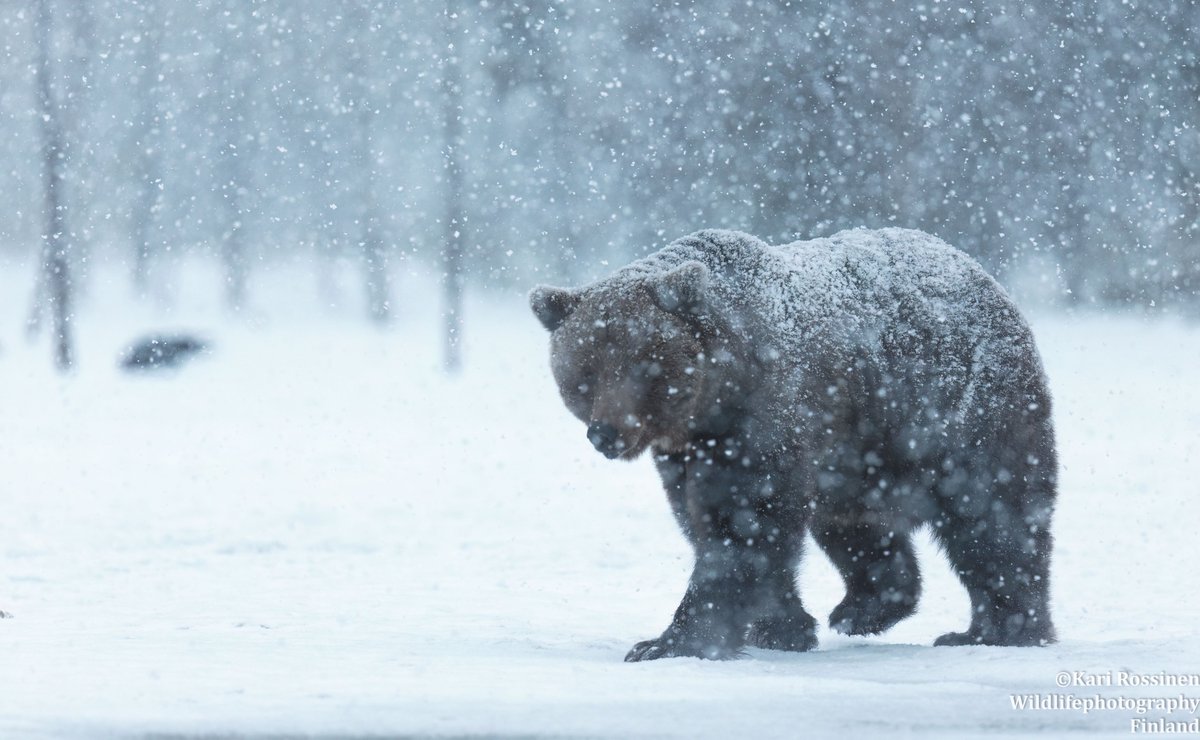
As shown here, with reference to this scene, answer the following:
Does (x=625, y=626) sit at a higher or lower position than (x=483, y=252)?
lower

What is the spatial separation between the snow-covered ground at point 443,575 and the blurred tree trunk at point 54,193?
85cm

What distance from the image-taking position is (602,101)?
1875 cm

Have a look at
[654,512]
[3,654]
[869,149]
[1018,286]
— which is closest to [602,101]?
[869,149]

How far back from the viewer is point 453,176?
20234mm

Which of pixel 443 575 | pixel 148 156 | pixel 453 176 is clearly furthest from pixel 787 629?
pixel 148 156

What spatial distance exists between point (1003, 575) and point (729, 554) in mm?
1264

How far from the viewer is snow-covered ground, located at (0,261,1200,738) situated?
143 inches

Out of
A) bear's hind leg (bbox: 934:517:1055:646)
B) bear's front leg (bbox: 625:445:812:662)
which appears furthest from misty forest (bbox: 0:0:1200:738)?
bear's hind leg (bbox: 934:517:1055:646)

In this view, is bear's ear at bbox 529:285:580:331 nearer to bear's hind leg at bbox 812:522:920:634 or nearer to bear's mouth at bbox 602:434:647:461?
bear's mouth at bbox 602:434:647:461

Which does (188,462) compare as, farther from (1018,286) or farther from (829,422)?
(1018,286)

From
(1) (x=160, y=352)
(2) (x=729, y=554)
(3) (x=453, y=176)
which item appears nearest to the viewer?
(2) (x=729, y=554)

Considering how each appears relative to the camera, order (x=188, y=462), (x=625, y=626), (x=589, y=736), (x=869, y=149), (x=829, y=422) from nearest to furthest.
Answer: (x=589, y=736)
(x=829, y=422)
(x=625, y=626)
(x=188, y=462)
(x=869, y=149)

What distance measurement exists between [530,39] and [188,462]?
9.39 m

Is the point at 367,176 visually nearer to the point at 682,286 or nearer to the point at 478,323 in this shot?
the point at 478,323
